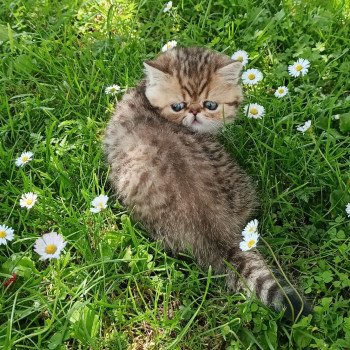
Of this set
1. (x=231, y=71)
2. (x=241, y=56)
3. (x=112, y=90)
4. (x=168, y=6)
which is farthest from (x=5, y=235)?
(x=168, y=6)

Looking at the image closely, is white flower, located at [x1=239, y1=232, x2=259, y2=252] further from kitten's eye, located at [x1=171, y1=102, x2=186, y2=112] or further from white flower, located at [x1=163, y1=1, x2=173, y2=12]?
white flower, located at [x1=163, y1=1, x2=173, y2=12]

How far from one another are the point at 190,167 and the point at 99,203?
0.55 m

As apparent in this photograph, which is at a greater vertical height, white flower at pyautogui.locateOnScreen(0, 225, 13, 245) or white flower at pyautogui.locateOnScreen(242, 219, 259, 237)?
white flower at pyautogui.locateOnScreen(242, 219, 259, 237)

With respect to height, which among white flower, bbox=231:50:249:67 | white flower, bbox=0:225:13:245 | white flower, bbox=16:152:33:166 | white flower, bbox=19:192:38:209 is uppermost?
white flower, bbox=231:50:249:67

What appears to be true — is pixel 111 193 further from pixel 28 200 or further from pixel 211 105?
pixel 211 105

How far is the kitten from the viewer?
2.64 m

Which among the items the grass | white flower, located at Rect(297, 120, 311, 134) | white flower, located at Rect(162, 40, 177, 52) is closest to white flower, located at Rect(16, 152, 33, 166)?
the grass

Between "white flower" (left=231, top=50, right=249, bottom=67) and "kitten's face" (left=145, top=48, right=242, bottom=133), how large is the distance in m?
0.29

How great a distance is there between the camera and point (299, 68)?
3443 mm

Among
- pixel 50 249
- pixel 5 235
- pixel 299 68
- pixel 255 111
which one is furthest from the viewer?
pixel 299 68

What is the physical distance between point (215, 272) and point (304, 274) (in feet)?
1.50

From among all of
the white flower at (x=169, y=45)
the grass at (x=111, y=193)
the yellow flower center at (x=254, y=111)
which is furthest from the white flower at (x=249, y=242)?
the white flower at (x=169, y=45)

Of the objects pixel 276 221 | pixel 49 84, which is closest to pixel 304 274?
pixel 276 221

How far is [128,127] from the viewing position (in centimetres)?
302
